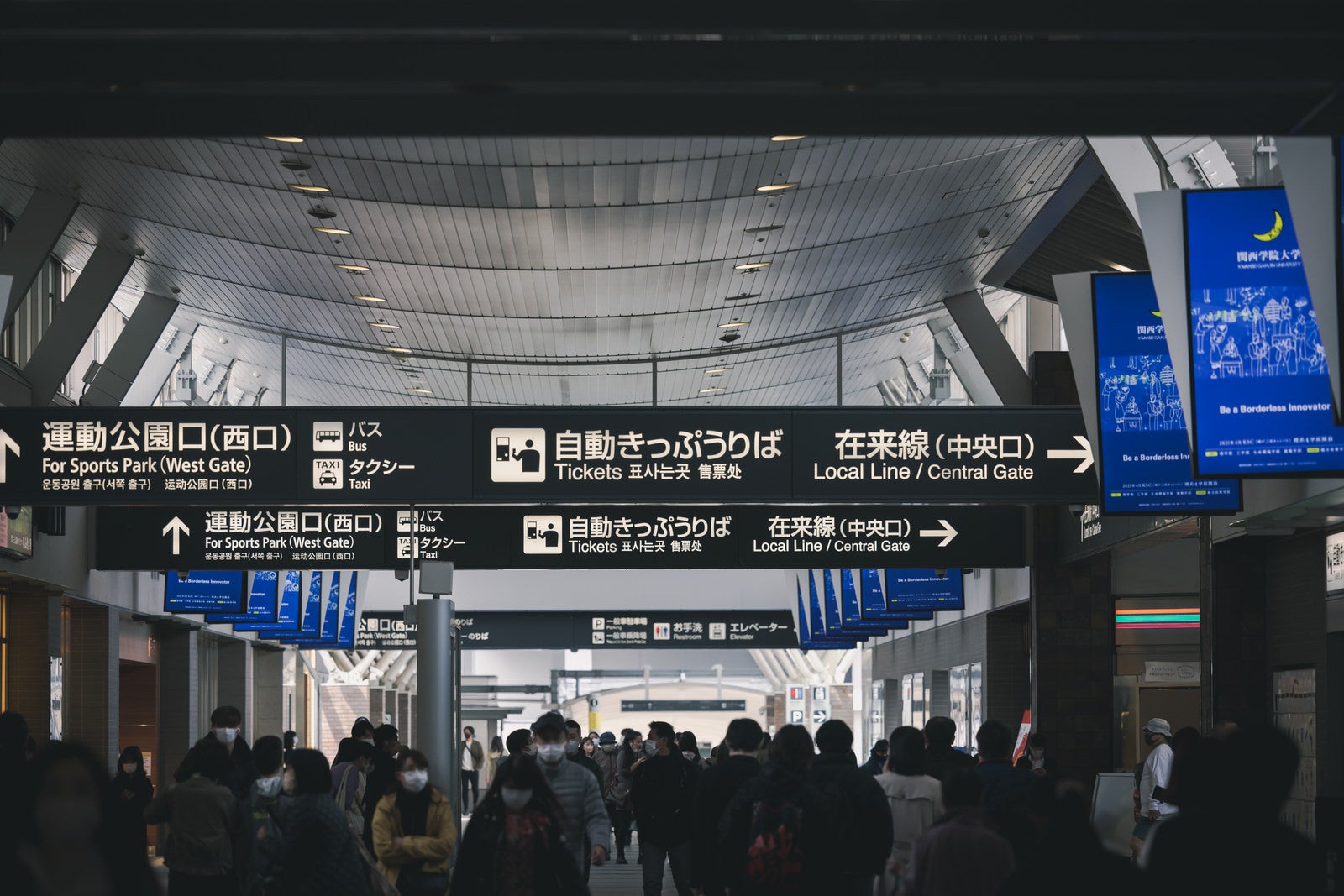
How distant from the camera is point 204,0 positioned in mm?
4980

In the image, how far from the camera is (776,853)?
7.34m

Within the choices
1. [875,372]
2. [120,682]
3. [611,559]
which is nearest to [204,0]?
[611,559]

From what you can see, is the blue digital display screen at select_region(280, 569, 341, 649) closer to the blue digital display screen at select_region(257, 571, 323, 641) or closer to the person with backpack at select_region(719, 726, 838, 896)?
the blue digital display screen at select_region(257, 571, 323, 641)

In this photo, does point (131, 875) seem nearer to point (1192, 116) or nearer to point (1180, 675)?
point (1192, 116)

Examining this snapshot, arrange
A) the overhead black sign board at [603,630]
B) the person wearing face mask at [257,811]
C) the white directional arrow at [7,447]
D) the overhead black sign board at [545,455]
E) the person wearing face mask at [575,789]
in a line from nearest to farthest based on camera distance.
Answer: the person wearing face mask at [575,789], the person wearing face mask at [257,811], the white directional arrow at [7,447], the overhead black sign board at [545,455], the overhead black sign board at [603,630]

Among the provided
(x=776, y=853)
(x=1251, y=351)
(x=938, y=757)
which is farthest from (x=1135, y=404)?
(x=776, y=853)

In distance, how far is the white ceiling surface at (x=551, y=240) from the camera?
13.4 m

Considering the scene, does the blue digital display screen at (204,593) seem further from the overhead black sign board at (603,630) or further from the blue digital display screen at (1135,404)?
the blue digital display screen at (1135,404)

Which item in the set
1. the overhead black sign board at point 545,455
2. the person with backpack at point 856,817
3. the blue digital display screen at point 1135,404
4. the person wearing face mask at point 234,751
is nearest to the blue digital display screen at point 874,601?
the overhead black sign board at point 545,455

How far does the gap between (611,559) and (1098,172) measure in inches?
246

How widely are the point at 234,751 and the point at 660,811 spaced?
149 inches

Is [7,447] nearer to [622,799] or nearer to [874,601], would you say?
[622,799]

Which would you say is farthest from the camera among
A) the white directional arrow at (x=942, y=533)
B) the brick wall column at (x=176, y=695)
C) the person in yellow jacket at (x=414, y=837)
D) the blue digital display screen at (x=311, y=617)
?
the blue digital display screen at (x=311, y=617)

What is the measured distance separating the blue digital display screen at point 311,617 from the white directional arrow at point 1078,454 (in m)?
14.3
